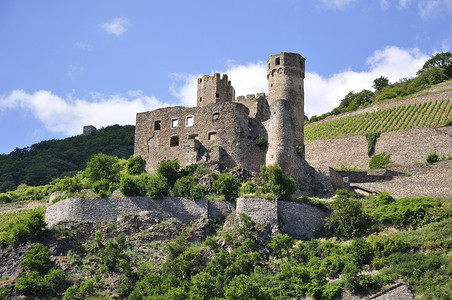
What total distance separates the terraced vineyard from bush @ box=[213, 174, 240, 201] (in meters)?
28.9

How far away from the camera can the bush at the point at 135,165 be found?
5097 centimetres

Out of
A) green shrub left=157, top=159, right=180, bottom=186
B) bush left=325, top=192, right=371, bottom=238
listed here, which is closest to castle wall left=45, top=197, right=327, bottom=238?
bush left=325, top=192, right=371, bottom=238

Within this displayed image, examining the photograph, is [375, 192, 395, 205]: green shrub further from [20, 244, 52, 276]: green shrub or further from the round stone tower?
[20, 244, 52, 276]: green shrub

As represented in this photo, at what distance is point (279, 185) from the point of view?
142 ft

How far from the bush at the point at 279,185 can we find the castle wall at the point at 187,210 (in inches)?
27.9

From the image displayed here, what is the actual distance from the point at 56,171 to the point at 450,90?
160 feet

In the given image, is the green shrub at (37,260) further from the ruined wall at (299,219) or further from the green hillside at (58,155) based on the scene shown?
the green hillside at (58,155)

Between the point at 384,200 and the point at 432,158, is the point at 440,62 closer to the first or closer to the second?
the point at 432,158

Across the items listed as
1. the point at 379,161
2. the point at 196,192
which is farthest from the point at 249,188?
the point at 379,161

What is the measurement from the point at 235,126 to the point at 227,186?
7.89 metres

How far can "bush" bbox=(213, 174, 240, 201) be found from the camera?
43.4 meters

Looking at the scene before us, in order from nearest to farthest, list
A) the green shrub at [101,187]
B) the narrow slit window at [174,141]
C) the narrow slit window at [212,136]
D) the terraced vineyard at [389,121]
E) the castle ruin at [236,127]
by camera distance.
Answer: the green shrub at [101,187]
the castle ruin at [236,127]
the narrow slit window at [212,136]
the narrow slit window at [174,141]
the terraced vineyard at [389,121]

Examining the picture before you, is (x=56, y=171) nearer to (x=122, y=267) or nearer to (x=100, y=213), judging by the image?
(x=100, y=213)

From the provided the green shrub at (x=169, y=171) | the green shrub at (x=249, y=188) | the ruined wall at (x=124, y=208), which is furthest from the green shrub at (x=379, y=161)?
the ruined wall at (x=124, y=208)
